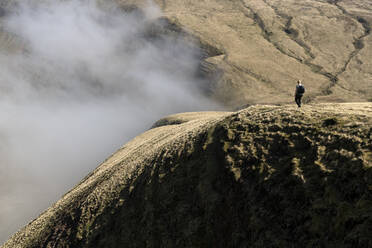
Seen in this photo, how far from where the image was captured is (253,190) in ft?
60.4

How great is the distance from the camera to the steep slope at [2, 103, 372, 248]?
14.6m

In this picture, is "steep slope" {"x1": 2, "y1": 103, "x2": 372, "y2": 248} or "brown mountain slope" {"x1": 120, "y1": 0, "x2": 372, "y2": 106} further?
"brown mountain slope" {"x1": 120, "y1": 0, "x2": 372, "y2": 106}

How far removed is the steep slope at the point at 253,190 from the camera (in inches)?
575

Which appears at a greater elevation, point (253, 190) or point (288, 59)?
point (288, 59)

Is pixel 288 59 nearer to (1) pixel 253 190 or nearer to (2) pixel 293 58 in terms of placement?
(2) pixel 293 58

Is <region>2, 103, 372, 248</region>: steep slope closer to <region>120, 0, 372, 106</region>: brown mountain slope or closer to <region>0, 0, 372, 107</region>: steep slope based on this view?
<region>0, 0, 372, 107</region>: steep slope

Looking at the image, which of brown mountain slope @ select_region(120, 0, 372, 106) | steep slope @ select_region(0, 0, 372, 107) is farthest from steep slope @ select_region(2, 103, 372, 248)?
brown mountain slope @ select_region(120, 0, 372, 106)

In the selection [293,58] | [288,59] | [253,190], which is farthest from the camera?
[293,58]

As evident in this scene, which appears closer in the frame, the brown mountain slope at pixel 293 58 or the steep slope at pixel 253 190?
the steep slope at pixel 253 190

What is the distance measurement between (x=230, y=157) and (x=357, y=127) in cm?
819

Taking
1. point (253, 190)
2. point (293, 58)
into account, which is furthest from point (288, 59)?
point (253, 190)

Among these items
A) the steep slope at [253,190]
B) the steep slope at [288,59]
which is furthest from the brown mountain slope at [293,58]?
the steep slope at [253,190]

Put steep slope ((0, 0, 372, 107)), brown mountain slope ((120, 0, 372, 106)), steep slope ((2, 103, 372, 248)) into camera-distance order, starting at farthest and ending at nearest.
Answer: steep slope ((0, 0, 372, 107)), brown mountain slope ((120, 0, 372, 106)), steep slope ((2, 103, 372, 248))

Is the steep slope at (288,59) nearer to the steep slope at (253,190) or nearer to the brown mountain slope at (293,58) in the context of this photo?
the brown mountain slope at (293,58)
